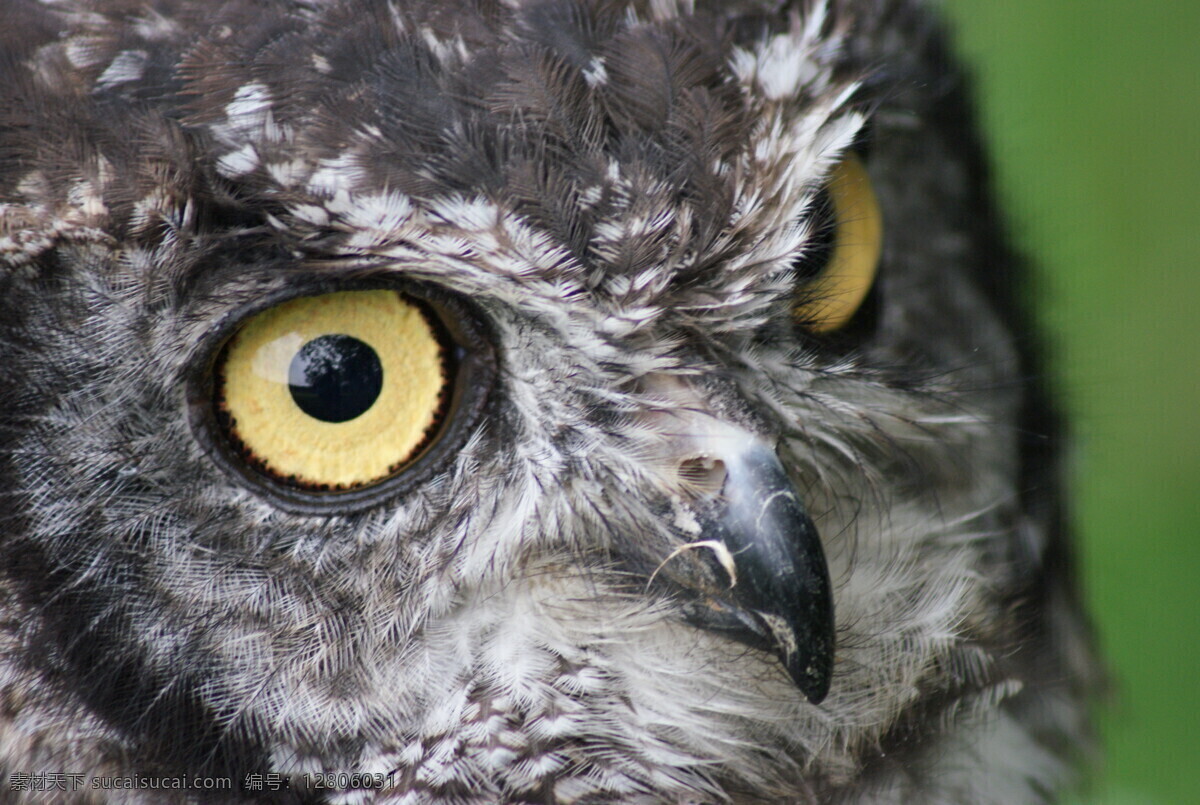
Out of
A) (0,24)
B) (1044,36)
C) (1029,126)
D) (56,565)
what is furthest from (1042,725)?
(0,24)

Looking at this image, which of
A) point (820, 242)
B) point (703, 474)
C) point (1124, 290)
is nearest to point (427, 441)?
point (703, 474)

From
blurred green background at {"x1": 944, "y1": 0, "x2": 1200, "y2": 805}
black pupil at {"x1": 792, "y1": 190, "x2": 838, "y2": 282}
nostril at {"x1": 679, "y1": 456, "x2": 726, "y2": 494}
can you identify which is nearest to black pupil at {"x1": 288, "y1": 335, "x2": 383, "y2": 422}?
nostril at {"x1": 679, "y1": 456, "x2": 726, "y2": 494}

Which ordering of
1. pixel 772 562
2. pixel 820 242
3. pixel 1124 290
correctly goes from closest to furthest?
pixel 772 562
pixel 820 242
pixel 1124 290

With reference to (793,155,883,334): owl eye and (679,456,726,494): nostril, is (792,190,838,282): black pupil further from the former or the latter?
(679,456,726,494): nostril

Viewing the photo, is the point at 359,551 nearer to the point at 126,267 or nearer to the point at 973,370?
the point at 126,267

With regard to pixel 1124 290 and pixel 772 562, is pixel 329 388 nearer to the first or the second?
pixel 772 562

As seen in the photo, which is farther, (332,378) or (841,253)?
(841,253)

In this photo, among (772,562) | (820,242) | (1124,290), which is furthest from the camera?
(1124,290)

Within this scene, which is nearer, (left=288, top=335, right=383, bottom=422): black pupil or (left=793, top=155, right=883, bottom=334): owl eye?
(left=288, top=335, right=383, bottom=422): black pupil

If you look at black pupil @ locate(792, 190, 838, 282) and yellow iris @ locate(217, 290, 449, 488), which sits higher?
black pupil @ locate(792, 190, 838, 282)
